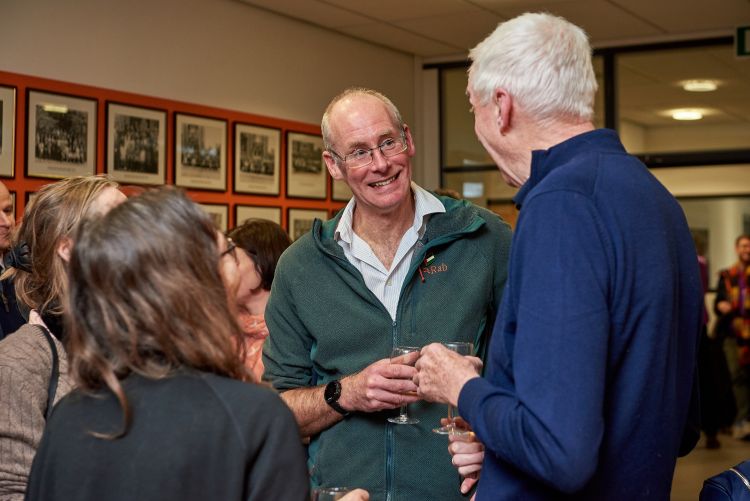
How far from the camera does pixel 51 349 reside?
6.46ft

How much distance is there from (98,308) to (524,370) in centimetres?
65

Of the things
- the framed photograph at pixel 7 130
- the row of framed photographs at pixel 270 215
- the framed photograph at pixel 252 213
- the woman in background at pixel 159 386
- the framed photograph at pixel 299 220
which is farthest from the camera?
the framed photograph at pixel 299 220

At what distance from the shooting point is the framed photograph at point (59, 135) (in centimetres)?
535

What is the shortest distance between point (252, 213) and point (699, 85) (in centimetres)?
381

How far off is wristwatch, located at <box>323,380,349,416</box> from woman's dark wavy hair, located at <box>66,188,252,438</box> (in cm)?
88

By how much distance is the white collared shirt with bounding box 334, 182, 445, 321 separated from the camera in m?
2.46

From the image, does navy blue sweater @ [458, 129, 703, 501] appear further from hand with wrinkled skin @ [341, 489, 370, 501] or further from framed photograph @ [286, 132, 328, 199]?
framed photograph @ [286, 132, 328, 199]

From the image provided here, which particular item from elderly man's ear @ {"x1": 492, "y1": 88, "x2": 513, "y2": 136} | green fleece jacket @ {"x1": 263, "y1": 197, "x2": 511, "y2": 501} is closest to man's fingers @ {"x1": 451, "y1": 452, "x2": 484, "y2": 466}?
green fleece jacket @ {"x1": 263, "y1": 197, "x2": 511, "y2": 501}

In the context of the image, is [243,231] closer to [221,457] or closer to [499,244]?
[499,244]

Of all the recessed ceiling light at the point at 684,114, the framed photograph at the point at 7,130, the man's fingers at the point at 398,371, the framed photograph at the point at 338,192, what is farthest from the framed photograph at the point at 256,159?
the man's fingers at the point at 398,371

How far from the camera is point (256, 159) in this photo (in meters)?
6.93

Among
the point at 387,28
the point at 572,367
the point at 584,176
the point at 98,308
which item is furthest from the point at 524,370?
the point at 387,28

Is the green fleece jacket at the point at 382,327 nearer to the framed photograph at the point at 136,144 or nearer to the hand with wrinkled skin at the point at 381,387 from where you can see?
the hand with wrinkled skin at the point at 381,387

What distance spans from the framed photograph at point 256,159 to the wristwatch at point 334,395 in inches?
179
